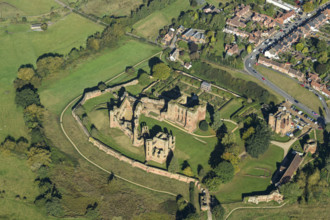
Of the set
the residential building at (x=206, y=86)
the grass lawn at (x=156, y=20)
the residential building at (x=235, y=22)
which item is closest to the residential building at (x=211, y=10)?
the residential building at (x=235, y=22)

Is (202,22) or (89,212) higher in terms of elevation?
(202,22)

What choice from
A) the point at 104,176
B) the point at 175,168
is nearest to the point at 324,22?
the point at 175,168

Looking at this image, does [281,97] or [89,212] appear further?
[281,97]

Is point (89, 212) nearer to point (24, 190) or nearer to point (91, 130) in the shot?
point (24, 190)

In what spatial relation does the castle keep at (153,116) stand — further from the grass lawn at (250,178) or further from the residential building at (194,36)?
the residential building at (194,36)

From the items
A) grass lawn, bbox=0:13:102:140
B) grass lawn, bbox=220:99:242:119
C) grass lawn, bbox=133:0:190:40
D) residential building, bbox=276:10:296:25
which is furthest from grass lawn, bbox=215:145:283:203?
residential building, bbox=276:10:296:25

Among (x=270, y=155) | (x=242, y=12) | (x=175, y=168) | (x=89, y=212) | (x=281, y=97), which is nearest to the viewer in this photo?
(x=89, y=212)
